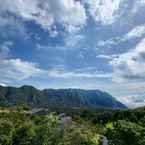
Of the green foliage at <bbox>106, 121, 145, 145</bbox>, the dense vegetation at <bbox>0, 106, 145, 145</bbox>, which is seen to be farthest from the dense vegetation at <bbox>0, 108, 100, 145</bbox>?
the green foliage at <bbox>106, 121, 145, 145</bbox>

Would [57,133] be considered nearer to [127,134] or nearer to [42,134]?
[42,134]

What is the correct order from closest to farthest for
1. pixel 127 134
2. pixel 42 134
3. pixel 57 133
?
pixel 127 134
pixel 42 134
pixel 57 133

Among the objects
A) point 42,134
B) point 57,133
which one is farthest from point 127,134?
point 42,134

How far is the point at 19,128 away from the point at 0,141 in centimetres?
410

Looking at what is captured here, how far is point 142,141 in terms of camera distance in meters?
33.5

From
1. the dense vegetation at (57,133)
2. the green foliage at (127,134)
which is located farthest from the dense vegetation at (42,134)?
the green foliage at (127,134)

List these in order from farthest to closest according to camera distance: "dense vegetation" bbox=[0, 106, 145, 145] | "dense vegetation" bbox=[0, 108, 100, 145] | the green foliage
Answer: "dense vegetation" bbox=[0, 108, 100, 145]
"dense vegetation" bbox=[0, 106, 145, 145]
the green foliage

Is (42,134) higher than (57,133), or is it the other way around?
(57,133)

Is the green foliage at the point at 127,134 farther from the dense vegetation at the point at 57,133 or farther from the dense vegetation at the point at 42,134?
the dense vegetation at the point at 42,134

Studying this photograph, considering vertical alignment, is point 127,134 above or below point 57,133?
below

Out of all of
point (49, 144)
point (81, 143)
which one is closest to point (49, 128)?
point (49, 144)

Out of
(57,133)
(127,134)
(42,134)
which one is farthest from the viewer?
(57,133)

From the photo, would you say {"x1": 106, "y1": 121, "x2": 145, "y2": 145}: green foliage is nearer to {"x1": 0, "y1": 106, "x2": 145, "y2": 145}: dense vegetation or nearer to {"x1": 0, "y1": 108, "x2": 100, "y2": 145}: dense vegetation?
{"x1": 0, "y1": 106, "x2": 145, "y2": 145}: dense vegetation

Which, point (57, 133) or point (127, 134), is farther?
point (57, 133)
